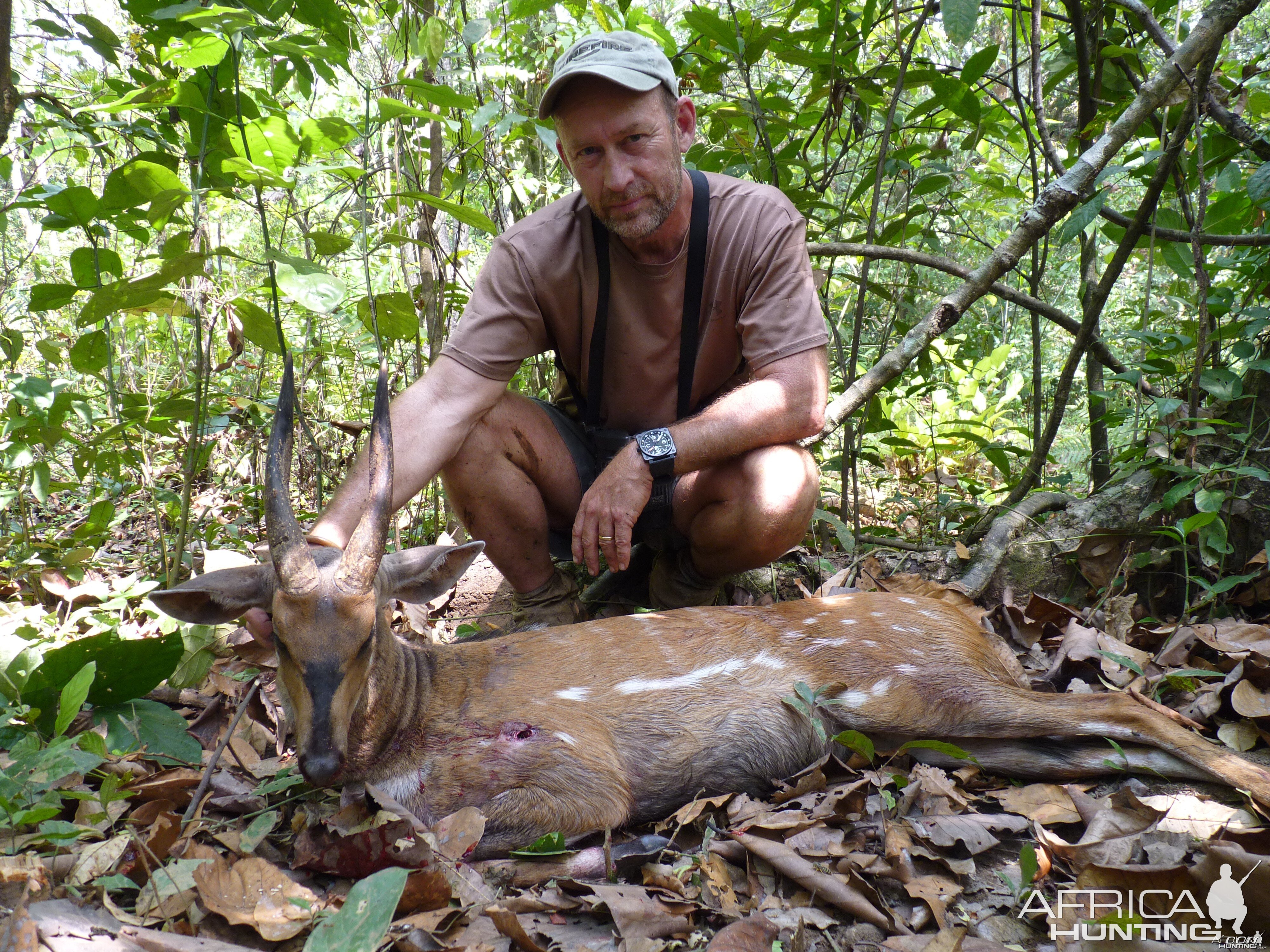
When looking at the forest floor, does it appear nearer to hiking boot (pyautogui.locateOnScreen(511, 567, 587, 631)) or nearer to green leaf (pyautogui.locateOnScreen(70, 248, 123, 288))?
hiking boot (pyautogui.locateOnScreen(511, 567, 587, 631))

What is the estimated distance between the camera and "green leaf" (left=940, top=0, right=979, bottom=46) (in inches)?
136

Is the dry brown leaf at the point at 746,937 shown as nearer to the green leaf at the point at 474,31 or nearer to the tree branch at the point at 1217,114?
the green leaf at the point at 474,31

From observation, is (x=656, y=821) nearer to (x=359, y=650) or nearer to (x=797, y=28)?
(x=359, y=650)

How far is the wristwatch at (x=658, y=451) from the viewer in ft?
12.9

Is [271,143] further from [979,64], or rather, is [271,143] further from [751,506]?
[979,64]

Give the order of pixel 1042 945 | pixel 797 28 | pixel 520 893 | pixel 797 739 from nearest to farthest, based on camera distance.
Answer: pixel 1042 945 < pixel 520 893 < pixel 797 739 < pixel 797 28

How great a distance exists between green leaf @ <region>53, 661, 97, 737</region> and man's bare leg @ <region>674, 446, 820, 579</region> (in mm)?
2569

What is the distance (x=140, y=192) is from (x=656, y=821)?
3129 mm

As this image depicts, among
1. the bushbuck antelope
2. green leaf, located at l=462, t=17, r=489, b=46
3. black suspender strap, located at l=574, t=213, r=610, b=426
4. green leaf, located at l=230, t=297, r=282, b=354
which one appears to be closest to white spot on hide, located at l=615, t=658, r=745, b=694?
the bushbuck antelope

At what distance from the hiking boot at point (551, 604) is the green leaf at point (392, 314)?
1.45 metres

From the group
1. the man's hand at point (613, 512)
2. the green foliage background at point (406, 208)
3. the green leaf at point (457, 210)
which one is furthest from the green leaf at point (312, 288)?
the man's hand at point (613, 512)

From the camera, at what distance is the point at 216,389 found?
6848 millimetres

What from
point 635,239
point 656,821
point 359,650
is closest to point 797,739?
point 656,821

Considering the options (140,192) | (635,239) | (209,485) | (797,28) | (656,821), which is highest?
(797,28)
